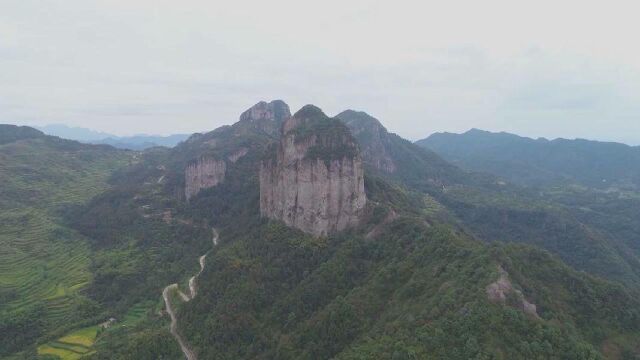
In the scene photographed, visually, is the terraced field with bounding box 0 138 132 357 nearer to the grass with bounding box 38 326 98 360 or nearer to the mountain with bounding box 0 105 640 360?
the grass with bounding box 38 326 98 360

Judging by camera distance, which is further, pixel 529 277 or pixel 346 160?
pixel 346 160

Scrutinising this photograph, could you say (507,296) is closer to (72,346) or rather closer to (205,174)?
(72,346)

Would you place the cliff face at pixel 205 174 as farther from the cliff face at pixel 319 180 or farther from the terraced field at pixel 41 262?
the cliff face at pixel 319 180

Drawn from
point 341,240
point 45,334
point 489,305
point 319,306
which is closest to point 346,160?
point 341,240

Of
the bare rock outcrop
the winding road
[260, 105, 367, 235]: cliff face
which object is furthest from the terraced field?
the bare rock outcrop

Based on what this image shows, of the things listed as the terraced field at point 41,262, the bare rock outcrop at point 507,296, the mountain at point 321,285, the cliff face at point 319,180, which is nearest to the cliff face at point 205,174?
the mountain at point 321,285

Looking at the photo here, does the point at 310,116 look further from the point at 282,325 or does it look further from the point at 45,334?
the point at 45,334

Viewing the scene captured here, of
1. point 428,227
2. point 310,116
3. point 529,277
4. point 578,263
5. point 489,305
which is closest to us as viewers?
point 489,305
